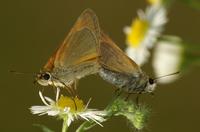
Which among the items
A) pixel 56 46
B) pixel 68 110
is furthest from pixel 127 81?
pixel 56 46

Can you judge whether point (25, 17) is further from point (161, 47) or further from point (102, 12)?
point (161, 47)

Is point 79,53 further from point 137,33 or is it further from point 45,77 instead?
point 137,33

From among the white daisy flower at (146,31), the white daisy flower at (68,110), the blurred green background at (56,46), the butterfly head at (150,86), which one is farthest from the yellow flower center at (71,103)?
the blurred green background at (56,46)

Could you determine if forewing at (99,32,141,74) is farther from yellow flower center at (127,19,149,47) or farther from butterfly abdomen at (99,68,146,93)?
yellow flower center at (127,19,149,47)

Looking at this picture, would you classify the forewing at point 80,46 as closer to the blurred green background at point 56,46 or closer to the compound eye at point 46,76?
the compound eye at point 46,76

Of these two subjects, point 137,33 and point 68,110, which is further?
point 137,33

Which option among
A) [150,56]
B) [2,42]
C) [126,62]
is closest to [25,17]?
[2,42]

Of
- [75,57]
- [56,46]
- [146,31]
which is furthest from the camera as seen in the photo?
[56,46]
